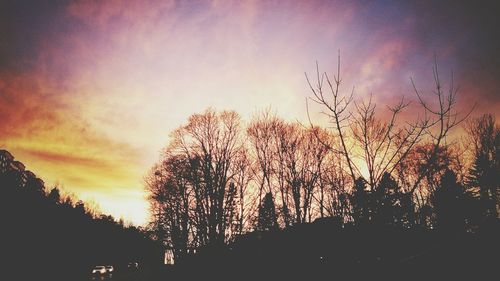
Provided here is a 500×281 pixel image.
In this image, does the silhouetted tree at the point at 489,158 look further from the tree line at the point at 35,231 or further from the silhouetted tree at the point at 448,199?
the tree line at the point at 35,231

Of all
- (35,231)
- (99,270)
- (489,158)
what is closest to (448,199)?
(489,158)

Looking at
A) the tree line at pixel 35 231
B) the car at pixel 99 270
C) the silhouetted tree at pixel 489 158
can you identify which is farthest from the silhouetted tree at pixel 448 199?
the car at pixel 99 270

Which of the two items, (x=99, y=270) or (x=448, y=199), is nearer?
(x=99, y=270)

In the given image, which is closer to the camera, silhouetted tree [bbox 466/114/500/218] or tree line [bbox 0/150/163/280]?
tree line [bbox 0/150/163/280]

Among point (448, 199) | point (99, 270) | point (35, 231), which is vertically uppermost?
point (35, 231)

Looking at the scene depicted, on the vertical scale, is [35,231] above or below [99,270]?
above

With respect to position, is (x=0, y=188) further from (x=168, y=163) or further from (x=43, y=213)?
(x=168, y=163)

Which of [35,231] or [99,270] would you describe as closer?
[35,231]

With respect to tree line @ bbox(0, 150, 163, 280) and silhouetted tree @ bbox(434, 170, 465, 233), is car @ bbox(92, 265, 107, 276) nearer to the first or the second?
tree line @ bbox(0, 150, 163, 280)

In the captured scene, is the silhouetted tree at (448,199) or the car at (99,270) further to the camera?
the silhouetted tree at (448,199)

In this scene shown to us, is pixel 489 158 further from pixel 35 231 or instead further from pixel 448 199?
pixel 35 231

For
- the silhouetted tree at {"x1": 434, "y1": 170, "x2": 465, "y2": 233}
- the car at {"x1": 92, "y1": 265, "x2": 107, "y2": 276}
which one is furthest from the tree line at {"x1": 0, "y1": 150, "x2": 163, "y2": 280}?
the silhouetted tree at {"x1": 434, "y1": 170, "x2": 465, "y2": 233}

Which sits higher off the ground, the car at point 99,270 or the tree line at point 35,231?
the tree line at point 35,231

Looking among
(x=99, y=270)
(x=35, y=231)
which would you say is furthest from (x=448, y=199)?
(x=99, y=270)
